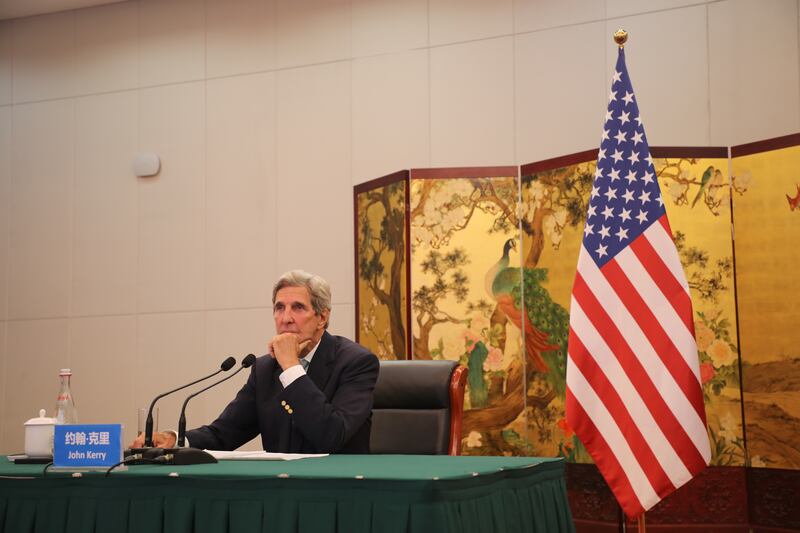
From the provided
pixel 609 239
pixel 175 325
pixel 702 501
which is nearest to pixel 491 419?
pixel 702 501

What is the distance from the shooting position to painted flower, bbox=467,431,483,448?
18.4ft

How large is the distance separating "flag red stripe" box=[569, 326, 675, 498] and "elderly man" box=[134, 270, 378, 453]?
1.11 metres

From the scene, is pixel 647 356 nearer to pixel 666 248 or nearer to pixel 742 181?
pixel 666 248

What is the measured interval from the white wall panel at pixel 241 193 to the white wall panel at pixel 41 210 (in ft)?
4.49

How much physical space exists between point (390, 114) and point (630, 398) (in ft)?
11.9

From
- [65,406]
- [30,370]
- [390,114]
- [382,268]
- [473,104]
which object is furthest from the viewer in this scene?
[30,370]

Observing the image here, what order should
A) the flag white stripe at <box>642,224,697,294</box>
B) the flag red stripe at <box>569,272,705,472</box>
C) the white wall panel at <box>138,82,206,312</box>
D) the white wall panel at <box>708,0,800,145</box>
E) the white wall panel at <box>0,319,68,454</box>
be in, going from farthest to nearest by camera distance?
the white wall panel at <box>0,319,68,454</box>
the white wall panel at <box>138,82,206,312</box>
the white wall panel at <box>708,0,800,145</box>
the flag white stripe at <box>642,224,697,294</box>
the flag red stripe at <box>569,272,705,472</box>

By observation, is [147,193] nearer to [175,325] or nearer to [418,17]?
[175,325]

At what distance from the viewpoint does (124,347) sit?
7.65 metres

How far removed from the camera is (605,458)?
3.96 meters

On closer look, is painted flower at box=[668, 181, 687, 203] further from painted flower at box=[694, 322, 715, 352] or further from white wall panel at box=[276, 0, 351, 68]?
white wall panel at box=[276, 0, 351, 68]

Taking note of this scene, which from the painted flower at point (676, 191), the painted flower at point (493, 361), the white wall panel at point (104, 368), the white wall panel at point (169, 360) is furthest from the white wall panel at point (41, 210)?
the painted flower at point (676, 191)

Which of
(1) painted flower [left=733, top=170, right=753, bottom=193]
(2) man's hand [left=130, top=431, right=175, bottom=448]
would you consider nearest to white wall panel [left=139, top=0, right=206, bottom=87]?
(1) painted flower [left=733, top=170, right=753, bottom=193]

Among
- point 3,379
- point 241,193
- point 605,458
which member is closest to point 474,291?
point 605,458
